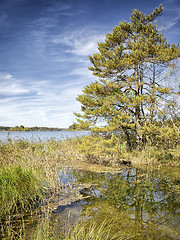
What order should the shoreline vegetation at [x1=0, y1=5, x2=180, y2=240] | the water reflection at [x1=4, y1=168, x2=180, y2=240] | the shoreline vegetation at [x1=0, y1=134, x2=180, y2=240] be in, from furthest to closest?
the shoreline vegetation at [x1=0, y1=5, x2=180, y2=240] < the shoreline vegetation at [x1=0, y1=134, x2=180, y2=240] < the water reflection at [x1=4, y1=168, x2=180, y2=240]

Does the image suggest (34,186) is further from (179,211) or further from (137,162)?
(137,162)

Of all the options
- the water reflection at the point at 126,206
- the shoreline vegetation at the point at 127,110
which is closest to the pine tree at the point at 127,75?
the shoreline vegetation at the point at 127,110

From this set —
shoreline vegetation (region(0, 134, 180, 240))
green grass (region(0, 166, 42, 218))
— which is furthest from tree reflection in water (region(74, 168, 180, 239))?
green grass (region(0, 166, 42, 218))

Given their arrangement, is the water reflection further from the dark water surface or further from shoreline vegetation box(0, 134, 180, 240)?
shoreline vegetation box(0, 134, 180, 240)

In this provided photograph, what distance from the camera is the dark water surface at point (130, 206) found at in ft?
10.4

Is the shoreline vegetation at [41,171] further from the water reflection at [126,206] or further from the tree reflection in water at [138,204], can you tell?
the tree reflection in water at [138,204]

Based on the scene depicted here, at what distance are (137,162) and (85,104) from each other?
4.65m

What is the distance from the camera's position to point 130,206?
13.4ft

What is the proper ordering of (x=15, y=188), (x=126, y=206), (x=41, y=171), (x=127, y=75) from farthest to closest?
(x=127, y=75), (x=41, y=171), (x=126, y=206), (x=15, y=188)

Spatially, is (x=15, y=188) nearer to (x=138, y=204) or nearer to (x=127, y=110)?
(x=138, y=204)

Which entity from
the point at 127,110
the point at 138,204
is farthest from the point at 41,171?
the point at 127,110

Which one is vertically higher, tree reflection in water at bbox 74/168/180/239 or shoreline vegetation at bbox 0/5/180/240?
shoreline vegetation at bbox 0/5/180/240

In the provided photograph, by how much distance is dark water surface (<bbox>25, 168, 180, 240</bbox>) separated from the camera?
3184mm

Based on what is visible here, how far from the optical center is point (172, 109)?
9.58 metres
